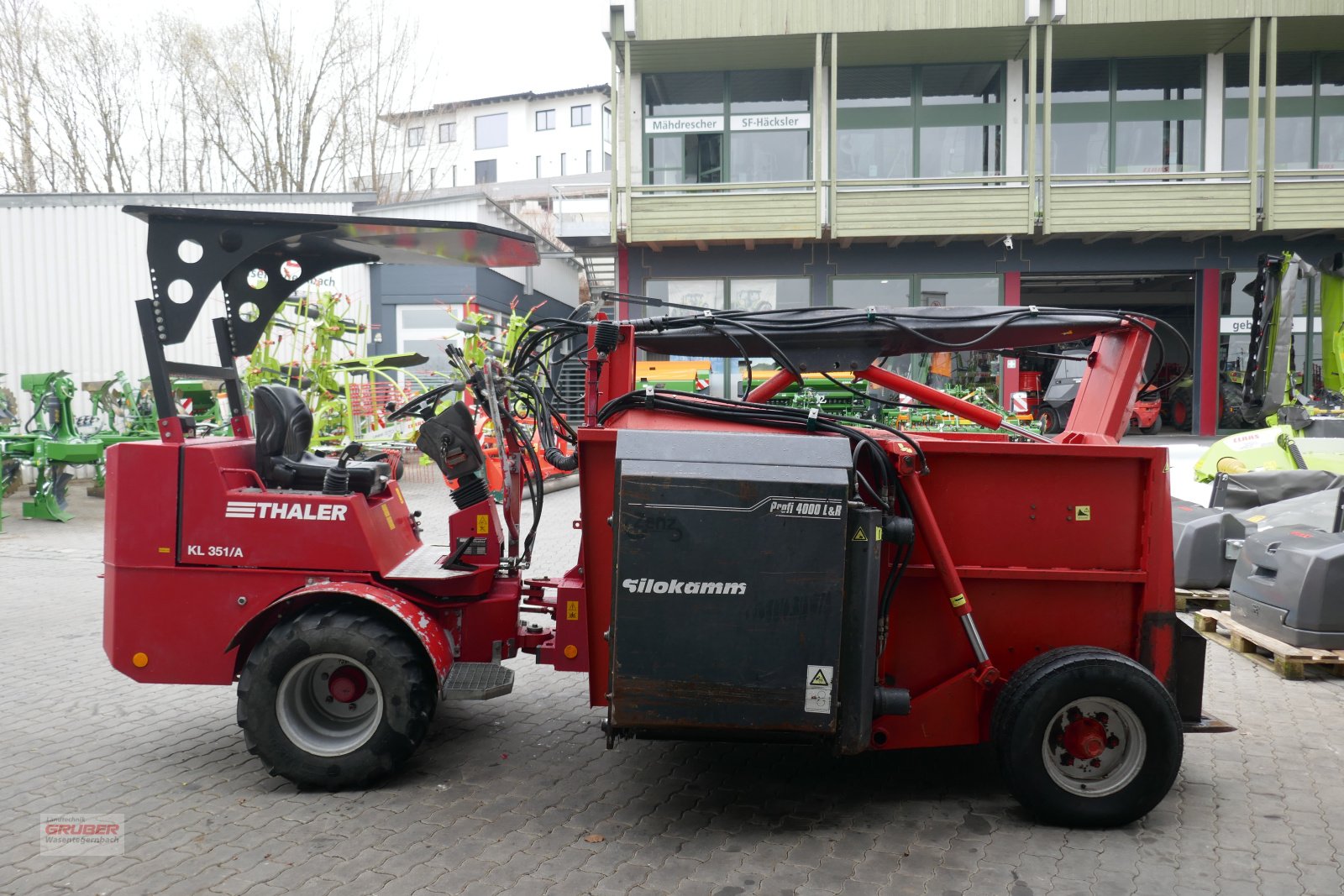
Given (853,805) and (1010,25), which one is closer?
(853,805)

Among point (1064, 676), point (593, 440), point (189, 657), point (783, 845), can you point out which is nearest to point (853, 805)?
point (783, 845)

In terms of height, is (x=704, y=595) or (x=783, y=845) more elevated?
(x=704, y=595)

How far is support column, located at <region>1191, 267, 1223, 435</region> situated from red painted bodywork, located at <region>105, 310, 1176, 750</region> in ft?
57.5

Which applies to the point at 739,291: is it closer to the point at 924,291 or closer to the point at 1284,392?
the point at 924,291

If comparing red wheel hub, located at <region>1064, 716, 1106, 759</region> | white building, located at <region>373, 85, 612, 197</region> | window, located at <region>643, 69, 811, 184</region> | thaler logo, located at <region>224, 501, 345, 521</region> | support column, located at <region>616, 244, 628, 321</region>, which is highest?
white building, located at <region>373, 85, 612, 197</region>

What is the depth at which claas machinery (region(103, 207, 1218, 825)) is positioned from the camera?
3.78 meters

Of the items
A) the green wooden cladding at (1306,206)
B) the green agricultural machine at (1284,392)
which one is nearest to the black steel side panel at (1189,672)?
the green agricultural machine at (1284,392)

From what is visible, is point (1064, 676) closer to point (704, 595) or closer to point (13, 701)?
point (704, 595)

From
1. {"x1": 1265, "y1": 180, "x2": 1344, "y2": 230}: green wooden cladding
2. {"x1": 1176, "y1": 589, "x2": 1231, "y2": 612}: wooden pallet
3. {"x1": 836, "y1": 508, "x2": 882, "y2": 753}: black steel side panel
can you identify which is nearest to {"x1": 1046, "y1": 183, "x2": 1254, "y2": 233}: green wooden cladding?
{"x1": 1265, "y1": 180, "x2": 1344, "y2": 230}: green wooden cladding

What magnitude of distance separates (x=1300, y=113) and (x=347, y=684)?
73.3 feet

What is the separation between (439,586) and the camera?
476cm

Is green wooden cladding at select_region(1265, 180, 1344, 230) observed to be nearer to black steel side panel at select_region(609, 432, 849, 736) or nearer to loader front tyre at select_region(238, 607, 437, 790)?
black steel side panel at select_region(609, 432, 849, 736)

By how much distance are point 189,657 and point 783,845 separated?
2.72 m

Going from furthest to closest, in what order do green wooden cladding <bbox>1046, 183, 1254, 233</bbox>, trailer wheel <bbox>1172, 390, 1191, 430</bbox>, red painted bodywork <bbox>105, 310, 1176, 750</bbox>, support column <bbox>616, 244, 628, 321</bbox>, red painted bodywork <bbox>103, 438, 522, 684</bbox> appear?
trailer wheel <bbox>1172, 390, 1191, 430</bbox>
support column <bbox>616, 244, 628, 321</bbox>
green wooden cladding <bbox>1046, 183, 1254, 233</bbox>
red painted bodywork <bbox>103, 438, 522, 684</bbox>
red painted bodywork <bbox>105, 310, 1176, 750</bbox>
